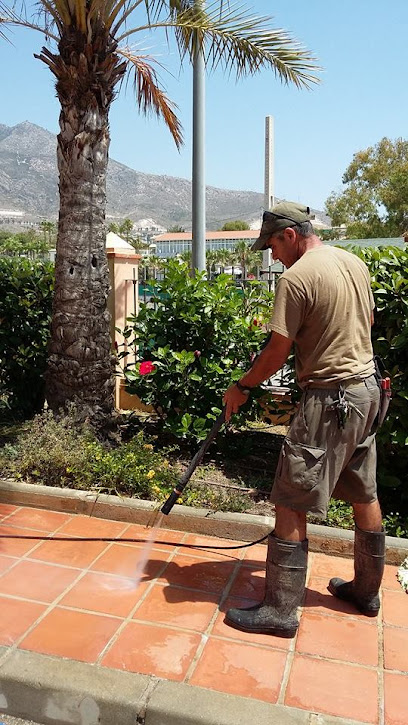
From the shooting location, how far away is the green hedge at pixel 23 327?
255 inches

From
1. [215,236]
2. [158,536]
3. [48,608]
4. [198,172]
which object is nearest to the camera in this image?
[48,608]

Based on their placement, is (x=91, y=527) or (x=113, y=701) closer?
(x=113, y=701)

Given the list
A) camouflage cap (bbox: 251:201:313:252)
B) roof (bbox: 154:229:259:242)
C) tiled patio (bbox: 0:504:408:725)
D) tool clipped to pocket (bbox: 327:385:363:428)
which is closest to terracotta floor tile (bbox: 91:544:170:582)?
tiled patio (bbox: 0:504:408:725)

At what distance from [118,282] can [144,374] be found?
1.73m

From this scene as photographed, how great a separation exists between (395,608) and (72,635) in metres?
1.71

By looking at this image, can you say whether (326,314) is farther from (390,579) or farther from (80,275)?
(80,275)

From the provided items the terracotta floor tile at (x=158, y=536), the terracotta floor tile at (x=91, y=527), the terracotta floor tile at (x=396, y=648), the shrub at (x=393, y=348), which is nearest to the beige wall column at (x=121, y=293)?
the terracotta floor tile at (x=91, y=527)

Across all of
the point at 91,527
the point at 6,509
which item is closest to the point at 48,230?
the point at 6,509

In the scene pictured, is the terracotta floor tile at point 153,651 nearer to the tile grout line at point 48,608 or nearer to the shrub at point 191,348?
the tile grout line at point 48,608

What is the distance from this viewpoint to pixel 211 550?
4.00m

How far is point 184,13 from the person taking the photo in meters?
5.99

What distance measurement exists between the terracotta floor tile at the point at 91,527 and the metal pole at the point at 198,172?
13.6 ft

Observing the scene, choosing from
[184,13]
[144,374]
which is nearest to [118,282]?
[144,374]

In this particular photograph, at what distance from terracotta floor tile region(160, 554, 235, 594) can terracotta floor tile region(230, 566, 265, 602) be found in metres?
0.07
